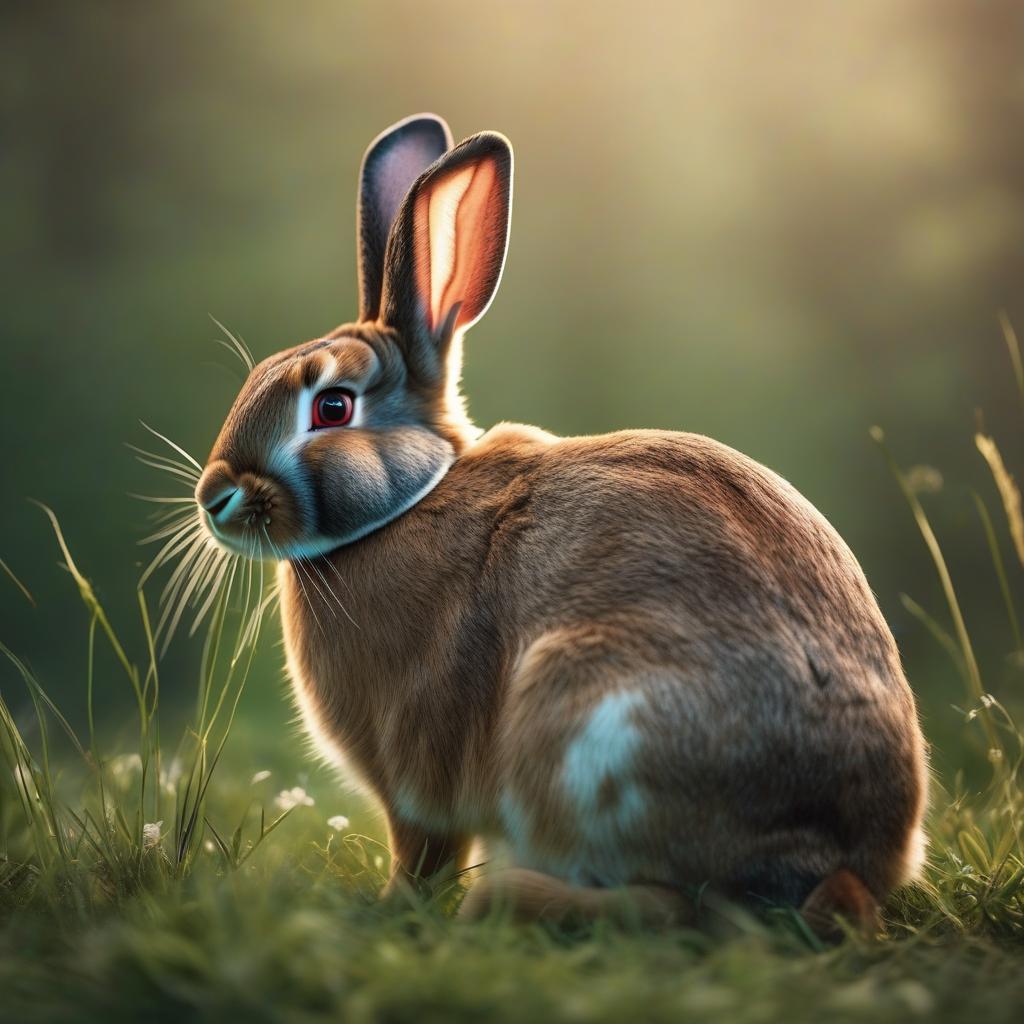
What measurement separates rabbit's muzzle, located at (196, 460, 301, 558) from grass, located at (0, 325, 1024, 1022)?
167 millimetres

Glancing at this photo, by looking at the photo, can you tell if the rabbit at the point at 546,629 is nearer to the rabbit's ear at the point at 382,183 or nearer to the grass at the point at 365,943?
the rabbit's ear at the point at 382,183

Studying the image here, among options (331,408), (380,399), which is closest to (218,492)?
(331,408)

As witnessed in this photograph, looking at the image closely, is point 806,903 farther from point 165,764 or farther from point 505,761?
point 165,764

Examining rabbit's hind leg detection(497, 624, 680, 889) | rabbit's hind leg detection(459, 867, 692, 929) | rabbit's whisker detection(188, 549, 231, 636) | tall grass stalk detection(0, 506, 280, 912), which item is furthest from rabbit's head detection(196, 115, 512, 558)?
rabbit's hind leg detection(459, 867, 692, 929)

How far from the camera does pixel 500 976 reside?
1904 mm

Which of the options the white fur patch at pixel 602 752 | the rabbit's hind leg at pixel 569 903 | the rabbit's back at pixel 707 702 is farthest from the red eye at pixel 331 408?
the rabbit's hind leg at pixel 569 903

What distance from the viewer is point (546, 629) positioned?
9.04ft

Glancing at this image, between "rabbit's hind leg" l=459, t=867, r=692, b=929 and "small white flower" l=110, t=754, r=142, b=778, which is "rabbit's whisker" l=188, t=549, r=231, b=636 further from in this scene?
"rabbit's hind leg" l=459, t=867, r=692, b=929

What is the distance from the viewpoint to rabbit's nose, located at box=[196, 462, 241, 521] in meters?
3.17

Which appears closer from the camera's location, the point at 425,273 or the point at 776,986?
the point at 776,986

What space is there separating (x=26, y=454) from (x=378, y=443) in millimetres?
3952

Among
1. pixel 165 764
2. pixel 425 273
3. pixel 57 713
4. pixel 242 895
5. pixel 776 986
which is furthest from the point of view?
pixel 165 764

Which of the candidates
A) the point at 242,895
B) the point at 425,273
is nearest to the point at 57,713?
the point at 242,895

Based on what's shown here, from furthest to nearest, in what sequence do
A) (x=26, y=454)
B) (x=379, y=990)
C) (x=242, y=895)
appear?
(x=26, y=454), (x=242, y=895), (x=379, y=990)
